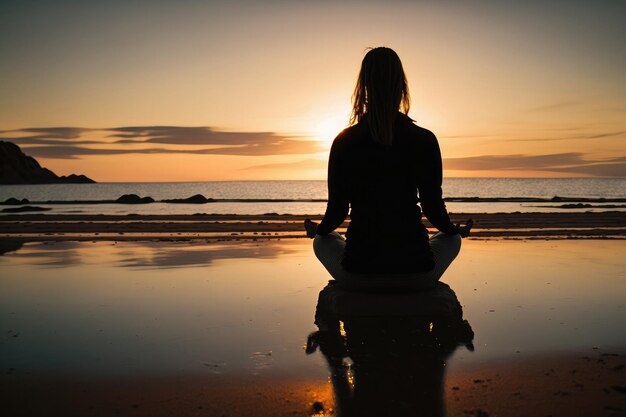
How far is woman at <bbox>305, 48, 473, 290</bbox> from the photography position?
5.65 metres

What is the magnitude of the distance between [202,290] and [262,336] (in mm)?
2838

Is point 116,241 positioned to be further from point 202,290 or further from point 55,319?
point 55,319

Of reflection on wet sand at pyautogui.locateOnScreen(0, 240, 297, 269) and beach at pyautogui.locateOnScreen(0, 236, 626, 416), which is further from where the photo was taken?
reflection on wet sand at pyautogui.locateOnScreen(0, 240, 297, 269)

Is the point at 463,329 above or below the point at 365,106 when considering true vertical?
below

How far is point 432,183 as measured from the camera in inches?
234

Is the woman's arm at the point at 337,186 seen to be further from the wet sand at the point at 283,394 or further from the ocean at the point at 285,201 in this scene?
the ocean at the point at 285,201

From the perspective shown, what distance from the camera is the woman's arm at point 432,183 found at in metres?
5.81

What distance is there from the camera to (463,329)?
5992 millimetres

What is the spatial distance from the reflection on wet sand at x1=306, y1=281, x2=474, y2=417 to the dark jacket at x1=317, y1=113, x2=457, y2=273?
44 centimetres

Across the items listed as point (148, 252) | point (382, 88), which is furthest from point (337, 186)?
point (148, 252)

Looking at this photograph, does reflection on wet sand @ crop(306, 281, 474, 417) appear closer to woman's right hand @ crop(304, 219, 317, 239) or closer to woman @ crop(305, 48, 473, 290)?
woman @ crop(305, 48, 473, 290)

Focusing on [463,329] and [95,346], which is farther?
[463,329]

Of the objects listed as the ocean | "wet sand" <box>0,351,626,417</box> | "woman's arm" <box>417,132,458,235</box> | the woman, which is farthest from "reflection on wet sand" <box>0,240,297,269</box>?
the ocean

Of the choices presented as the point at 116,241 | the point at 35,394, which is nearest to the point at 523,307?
the point at 35,394
